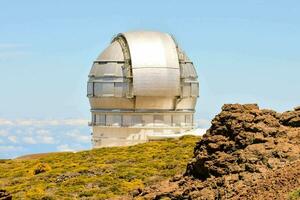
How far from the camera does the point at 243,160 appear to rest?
1953 centimetres

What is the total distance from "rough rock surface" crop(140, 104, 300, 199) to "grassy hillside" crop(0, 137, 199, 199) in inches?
458

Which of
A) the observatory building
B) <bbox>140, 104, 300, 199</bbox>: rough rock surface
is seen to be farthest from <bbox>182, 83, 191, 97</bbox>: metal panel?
<bbox>140, 104, 300, 199</bbox>: rough rock surface

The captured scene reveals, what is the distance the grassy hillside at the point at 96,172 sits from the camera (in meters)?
36.6

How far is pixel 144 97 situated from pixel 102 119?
4.74 metres

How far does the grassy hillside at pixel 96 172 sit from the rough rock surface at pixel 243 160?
11622mm

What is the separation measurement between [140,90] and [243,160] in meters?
43.7

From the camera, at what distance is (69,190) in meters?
36.8

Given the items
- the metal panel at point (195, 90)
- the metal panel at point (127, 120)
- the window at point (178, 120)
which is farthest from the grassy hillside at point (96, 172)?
the metal panel at point (195, 90)

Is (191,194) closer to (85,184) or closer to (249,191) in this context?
(249,191)

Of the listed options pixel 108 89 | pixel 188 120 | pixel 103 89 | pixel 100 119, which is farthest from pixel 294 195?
pixel 188 120

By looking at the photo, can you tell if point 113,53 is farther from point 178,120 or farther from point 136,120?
point 178,120

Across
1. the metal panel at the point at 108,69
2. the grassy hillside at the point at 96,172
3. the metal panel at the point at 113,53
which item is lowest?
the grassy hillside at the point at 96,172

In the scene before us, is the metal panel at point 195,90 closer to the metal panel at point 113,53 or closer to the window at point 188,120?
the window at point 188,120

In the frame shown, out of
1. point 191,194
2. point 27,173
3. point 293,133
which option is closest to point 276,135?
point 293,133
